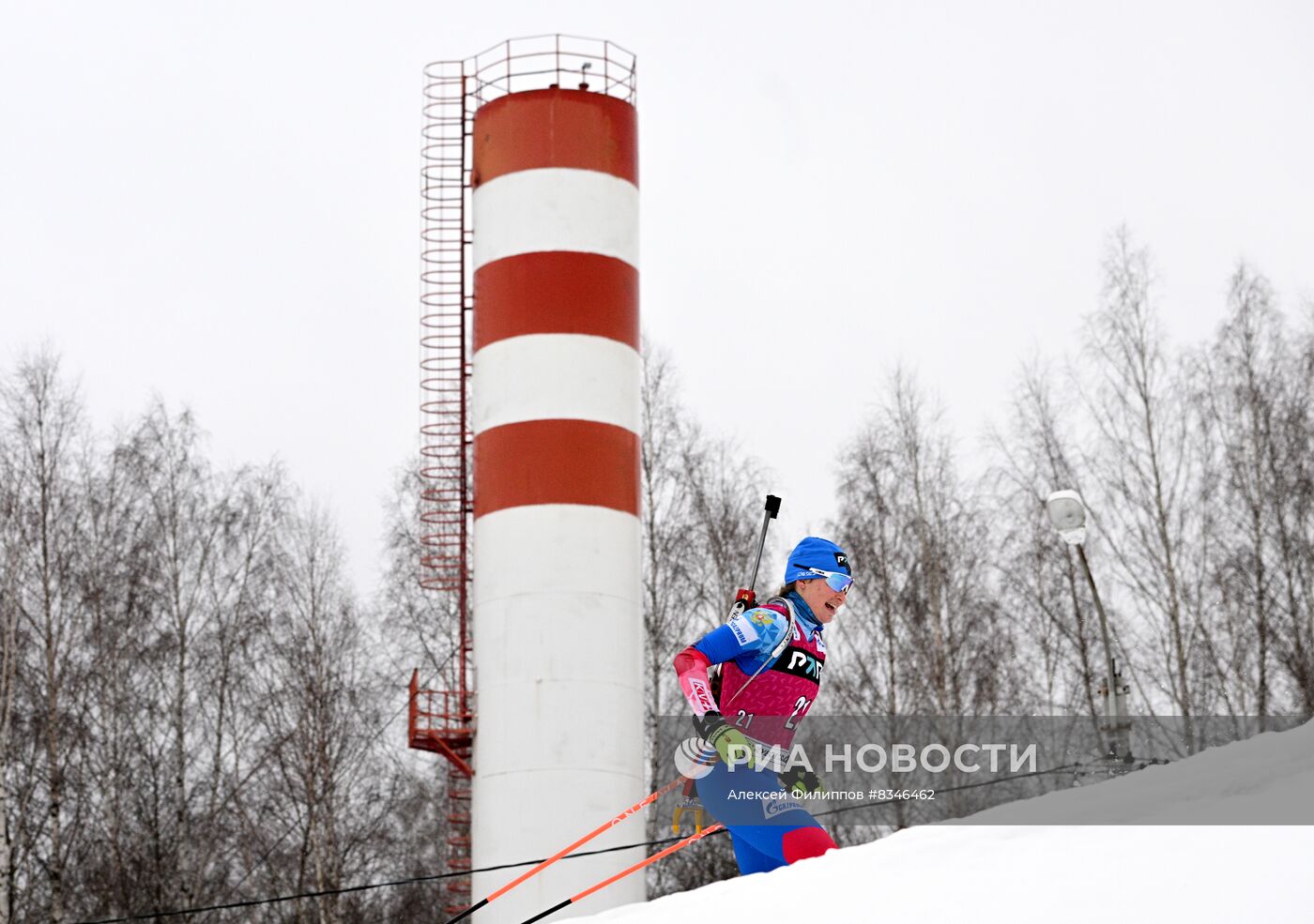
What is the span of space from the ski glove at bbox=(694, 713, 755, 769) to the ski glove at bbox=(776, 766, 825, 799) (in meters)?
0.24

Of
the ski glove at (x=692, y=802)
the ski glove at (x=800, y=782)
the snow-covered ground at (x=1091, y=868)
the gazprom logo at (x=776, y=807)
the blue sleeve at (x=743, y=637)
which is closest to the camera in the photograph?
the snow-covered ground at (x=1091, y=868)

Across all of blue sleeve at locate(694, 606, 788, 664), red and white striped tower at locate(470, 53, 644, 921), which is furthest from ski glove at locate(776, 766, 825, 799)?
red and white striped tower at locate(470, 53, 644, 921)

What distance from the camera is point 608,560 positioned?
69.5 feet

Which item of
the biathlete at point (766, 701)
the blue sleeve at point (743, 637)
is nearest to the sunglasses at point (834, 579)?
the biathlete at point (766, 701)

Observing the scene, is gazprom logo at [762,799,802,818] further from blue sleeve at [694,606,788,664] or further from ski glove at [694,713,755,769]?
blue sleeve at [694,606,788,664]

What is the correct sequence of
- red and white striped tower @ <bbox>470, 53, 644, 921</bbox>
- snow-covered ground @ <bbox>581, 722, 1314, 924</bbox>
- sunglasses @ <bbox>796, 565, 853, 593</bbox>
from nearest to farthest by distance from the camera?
snow-covered ground @ <bbox>581, 722, 1314, 924</bbox> → sunglasses @ <bbox>796, 565, 853, 593</bbox> → red and white striped tower @ <bbox>470, 53, 644, 921</bbox>

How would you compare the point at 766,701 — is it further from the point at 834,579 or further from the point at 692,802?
the point at 692,802

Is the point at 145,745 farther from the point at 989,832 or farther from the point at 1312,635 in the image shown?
the point at 989,832

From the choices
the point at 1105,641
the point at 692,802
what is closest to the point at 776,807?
the point at 692,802

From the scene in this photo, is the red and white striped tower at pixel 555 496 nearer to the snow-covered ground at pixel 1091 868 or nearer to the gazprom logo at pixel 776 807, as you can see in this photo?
the gazprom logo at pixel 776 807

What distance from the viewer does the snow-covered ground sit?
5586 millimetres

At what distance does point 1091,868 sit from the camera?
6.00 meters

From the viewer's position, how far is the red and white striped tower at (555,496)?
67.3ft

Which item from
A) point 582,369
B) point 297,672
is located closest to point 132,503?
point 297,672
